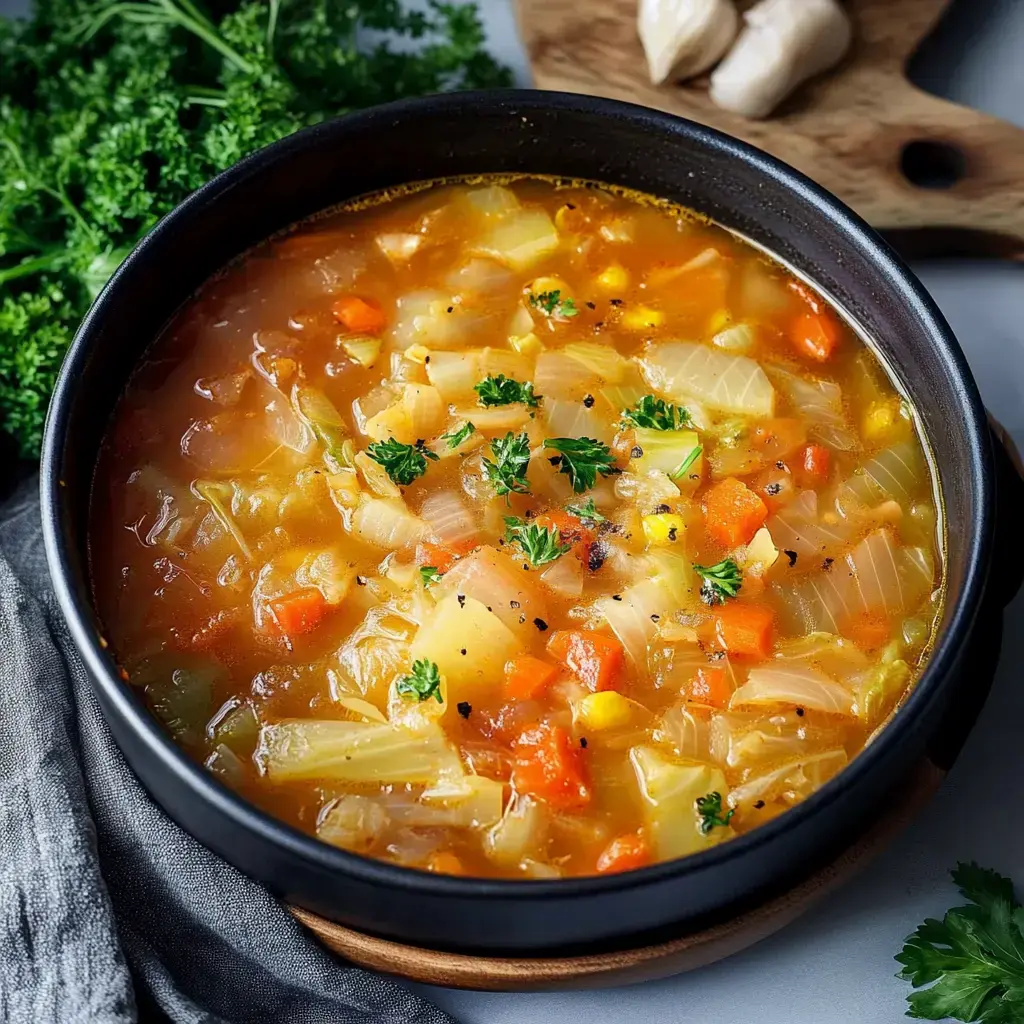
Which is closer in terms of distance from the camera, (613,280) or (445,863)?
(445,863)

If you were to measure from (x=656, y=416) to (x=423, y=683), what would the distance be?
3.54 ft

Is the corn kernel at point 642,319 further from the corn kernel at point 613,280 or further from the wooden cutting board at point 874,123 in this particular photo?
the wooden cutting board at point 874,123

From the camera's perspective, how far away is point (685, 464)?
3.74 metres

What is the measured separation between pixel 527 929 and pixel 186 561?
139cm

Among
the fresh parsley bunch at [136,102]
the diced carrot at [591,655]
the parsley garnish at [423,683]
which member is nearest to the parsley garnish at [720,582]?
the diced carrot at [591,655]

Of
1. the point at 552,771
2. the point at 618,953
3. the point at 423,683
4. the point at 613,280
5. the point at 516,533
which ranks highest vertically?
the point at 613,280

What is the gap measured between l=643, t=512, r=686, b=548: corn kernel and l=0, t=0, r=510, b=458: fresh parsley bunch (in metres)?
2.04

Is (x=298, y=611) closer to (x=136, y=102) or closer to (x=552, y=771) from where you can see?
(x=552, y=771)

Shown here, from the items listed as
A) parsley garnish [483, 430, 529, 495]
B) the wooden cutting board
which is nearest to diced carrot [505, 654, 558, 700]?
parsley garnish [483, 430, 529, 495]

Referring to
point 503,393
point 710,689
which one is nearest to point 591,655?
Answer: point 710,689

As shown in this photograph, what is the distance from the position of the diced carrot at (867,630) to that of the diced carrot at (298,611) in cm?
140

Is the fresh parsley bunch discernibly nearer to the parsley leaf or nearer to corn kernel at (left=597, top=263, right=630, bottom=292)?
corn kernel at (left=597, top=263, right=630, bottom=292)

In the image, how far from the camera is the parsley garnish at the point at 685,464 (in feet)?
12.2

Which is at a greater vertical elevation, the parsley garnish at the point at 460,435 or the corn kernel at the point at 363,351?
the corn kernel at the point at 363,351
